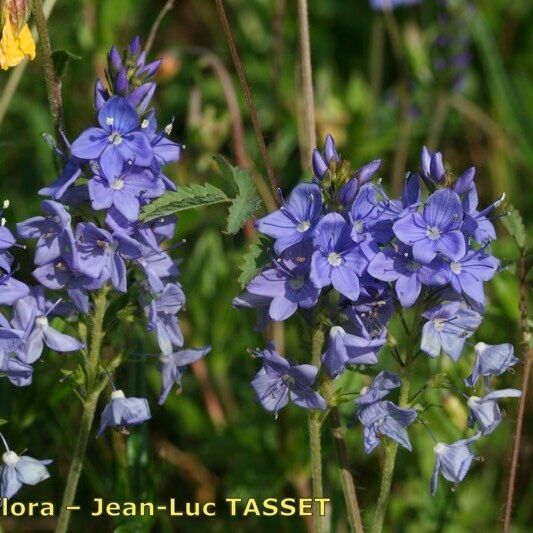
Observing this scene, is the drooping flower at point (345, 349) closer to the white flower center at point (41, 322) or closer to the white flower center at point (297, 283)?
the white flower center at point (297, 283)

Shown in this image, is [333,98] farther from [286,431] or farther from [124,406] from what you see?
[124,406]

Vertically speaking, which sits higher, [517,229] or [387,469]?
[517,229]

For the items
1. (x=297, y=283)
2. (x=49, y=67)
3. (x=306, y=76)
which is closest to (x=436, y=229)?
(x=297, y=283)

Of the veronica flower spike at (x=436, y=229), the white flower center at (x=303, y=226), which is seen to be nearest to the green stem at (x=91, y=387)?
the white flower center at (x=303, y=226)

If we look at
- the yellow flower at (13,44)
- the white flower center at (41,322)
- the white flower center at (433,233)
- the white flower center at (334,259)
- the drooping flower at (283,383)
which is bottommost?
the drooping flower at (283,383)

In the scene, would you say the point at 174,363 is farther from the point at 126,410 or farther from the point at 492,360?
the point at 492,360

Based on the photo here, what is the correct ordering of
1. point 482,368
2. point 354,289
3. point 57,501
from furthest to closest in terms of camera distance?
point 57,501
point 482,368
point 354,289

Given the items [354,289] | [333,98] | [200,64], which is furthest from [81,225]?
[333,98]
